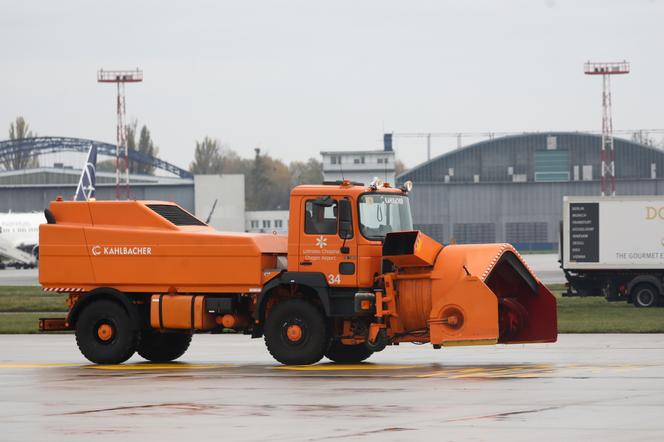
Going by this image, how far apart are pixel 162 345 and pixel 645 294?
23.1m

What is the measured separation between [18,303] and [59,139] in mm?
96616

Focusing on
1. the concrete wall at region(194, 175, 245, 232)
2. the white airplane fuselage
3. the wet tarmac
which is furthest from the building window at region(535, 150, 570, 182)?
the wet tarmac

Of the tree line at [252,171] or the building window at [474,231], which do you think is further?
the tree line at [252,171]

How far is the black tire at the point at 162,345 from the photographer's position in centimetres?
2503

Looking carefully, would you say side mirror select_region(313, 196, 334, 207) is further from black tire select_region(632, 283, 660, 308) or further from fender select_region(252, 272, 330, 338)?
black tire select_region(632, 283, 660, 308)

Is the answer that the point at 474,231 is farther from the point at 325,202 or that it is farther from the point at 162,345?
the point at 325,202

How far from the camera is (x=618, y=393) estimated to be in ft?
57.0

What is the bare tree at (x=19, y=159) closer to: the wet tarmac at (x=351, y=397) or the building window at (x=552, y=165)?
the building window at (x=552, y=165)

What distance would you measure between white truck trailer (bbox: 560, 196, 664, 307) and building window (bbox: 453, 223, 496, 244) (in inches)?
3136

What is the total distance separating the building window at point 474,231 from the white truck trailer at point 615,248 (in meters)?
79.7

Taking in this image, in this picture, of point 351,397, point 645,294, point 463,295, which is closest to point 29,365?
point 463,295

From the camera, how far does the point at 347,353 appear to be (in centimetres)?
2428

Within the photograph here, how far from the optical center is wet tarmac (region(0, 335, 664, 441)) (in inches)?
557

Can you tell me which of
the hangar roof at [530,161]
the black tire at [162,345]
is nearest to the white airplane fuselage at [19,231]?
the hangar roof at [530,161]
